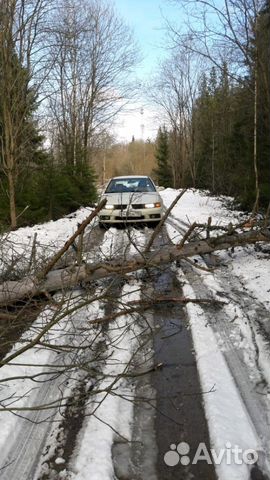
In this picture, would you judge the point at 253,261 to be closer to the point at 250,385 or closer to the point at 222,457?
the point at 250,385

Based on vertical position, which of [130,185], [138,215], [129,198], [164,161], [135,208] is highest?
[164,161]

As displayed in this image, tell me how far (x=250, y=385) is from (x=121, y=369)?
1.12 metres

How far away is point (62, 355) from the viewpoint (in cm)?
408

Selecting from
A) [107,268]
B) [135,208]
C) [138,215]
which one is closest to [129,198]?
[135,208]

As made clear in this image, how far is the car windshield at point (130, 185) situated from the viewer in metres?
12.1

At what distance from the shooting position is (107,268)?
16.4ft

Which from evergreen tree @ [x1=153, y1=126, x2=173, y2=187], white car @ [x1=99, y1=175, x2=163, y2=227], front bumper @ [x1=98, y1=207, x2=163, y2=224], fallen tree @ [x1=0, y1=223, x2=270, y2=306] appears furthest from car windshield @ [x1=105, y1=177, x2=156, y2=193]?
evergreen tree @ [x1=153, y1=126, x2=173, y2=187]

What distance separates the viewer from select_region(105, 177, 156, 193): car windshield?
1213 cm

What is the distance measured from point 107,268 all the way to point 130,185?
25.1ft

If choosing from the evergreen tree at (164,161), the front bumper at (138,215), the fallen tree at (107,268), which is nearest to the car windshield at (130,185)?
the front bumper at (138,215)

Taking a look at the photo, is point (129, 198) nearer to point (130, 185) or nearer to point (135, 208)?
point (135, 208)

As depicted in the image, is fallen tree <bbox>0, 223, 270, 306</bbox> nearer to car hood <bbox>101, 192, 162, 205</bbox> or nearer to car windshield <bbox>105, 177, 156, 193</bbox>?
car hood <bbox>101, 192, 162, 205</bbox>

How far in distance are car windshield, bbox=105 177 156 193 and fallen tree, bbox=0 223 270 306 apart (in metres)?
5.39

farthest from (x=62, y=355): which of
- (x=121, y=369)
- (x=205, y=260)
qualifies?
(x=205, y=260)
